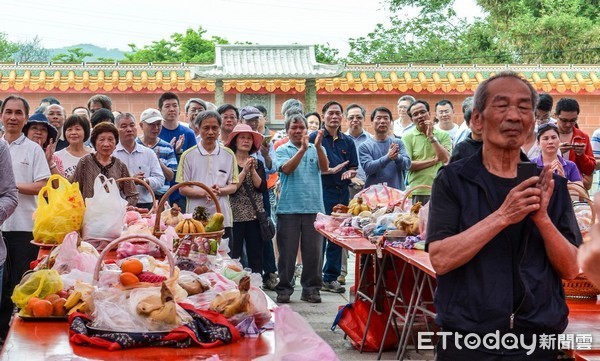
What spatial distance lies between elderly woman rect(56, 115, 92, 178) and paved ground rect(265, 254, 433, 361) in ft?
7.26

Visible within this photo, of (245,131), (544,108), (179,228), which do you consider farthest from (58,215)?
(544,108)

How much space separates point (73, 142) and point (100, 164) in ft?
2.11

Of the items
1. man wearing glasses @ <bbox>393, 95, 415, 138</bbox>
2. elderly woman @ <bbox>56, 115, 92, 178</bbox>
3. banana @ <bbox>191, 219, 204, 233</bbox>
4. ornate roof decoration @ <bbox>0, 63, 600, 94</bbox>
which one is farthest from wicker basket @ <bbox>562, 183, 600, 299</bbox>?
ornate roof decoration @ <bbox>0, 63, 600, 94</bbox>

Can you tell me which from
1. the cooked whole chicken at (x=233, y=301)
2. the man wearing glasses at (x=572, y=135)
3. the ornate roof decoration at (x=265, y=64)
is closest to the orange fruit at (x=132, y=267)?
the cooked whole chicken at (x=233, y=301)

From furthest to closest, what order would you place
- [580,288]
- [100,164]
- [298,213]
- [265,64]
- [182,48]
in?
[182,48]
[265,64]
[298,213]
[100,164]
[580,288]

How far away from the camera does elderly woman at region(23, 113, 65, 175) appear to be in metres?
7.35

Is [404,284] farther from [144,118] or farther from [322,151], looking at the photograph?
[144,118]

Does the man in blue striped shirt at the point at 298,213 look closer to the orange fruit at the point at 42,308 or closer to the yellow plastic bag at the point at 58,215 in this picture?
the yellow plastic bag at the point at 58,215

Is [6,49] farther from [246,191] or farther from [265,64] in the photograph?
[246,191]

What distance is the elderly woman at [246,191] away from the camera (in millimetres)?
8461

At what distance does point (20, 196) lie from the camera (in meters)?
6.70

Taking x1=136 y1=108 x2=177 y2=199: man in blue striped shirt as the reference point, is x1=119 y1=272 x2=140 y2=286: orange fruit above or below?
below

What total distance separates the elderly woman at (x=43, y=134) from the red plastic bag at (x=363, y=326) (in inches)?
94.6

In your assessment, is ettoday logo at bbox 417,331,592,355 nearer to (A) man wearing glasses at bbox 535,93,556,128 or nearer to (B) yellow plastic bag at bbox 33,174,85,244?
(B) yellow plastic bag at bbox 33,174,85,244
